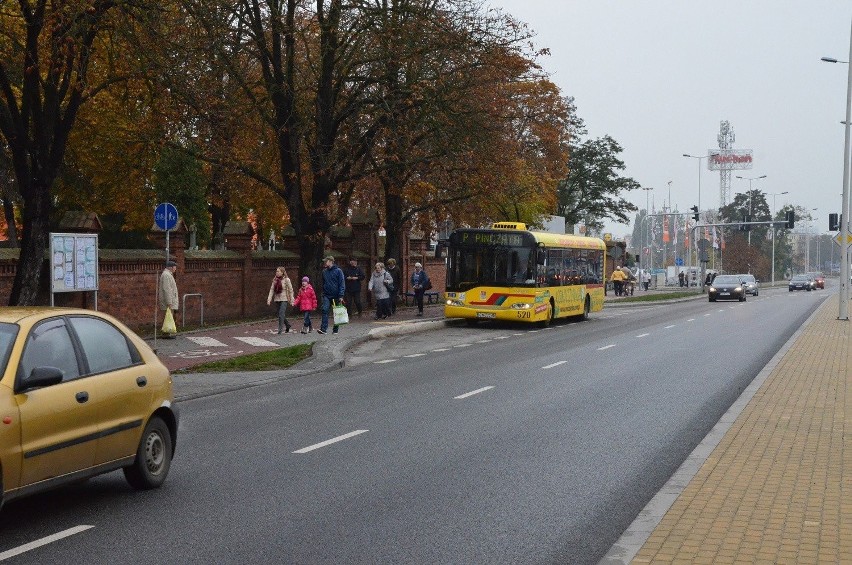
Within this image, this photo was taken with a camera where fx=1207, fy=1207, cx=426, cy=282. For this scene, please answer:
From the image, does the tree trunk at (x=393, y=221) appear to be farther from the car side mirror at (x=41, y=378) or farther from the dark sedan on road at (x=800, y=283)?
the dark sedan on road at (x=800, y=283)

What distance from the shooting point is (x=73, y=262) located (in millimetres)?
21562

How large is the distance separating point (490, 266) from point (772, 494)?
83.5ft

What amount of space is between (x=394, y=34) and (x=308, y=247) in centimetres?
726

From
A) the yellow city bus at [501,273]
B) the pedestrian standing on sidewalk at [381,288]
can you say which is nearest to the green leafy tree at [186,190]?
the pedestrian standing on sidewalk at [381,288]

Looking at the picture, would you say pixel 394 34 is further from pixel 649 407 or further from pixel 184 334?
pixel 649 407

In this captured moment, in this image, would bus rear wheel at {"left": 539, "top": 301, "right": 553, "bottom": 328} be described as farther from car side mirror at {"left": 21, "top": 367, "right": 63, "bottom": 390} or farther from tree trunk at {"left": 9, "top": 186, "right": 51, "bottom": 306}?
car side mirror at {"left": 21, "top": 367, "right": 63, "bottom": 390}

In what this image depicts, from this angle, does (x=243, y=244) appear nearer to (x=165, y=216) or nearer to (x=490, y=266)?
(x=490, y=266)

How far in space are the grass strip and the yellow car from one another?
409 inches

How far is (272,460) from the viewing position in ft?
35.0

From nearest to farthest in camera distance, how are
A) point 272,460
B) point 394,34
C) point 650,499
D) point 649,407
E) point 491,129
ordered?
point 650,499, point 272,460, point 649,407, point 394,34, point 491,129

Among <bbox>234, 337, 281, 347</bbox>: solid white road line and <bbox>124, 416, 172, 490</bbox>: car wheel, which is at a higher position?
<bbox>124, 416, 172, 490</bbox>: car wheel

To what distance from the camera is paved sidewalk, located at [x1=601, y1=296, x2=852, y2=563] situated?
6.88 metres

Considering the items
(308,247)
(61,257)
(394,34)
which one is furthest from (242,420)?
(308,247)

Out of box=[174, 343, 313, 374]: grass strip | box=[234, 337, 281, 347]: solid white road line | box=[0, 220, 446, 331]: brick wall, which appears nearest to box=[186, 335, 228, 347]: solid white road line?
box=[234, 337, 281, 347]: solid white road line
